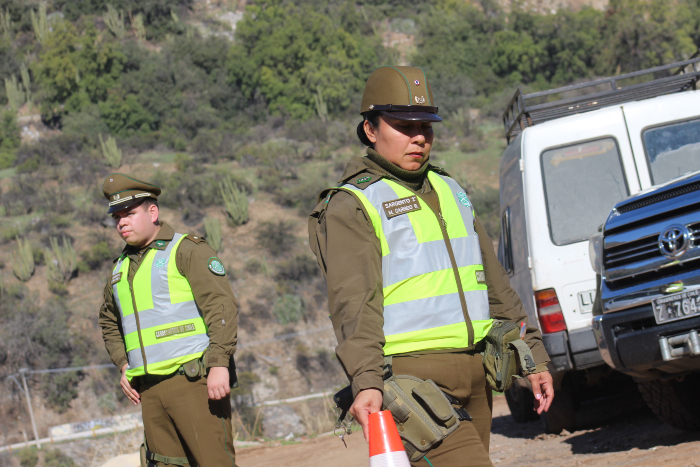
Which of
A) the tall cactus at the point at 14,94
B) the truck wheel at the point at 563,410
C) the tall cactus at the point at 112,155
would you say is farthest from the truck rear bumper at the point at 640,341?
the tall cactus at the point at 14,94

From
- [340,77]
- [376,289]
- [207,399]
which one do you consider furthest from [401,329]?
[340,77]

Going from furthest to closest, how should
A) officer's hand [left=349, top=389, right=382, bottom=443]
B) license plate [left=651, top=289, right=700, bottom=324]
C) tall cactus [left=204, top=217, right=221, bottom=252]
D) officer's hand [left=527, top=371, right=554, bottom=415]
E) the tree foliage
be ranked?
1. the tree foliage
2. tall cactus [left=204, top=217, right=221, bottom=252]
3. license plate [left=651, top=289, right=700, bottom=324]
4. officer's hand [left=527, top=371, right=554, bottom=415]
5. officer's hand [left=349, top=389, right=382, bottom=443]

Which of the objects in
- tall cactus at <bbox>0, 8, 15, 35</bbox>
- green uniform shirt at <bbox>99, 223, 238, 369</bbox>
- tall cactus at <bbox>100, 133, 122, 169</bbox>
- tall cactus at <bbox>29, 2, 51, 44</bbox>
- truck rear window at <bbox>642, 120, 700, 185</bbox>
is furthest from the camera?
tall cactus at <bbox>0, 8, 15, 35</bbox>

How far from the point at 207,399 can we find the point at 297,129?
41.2m

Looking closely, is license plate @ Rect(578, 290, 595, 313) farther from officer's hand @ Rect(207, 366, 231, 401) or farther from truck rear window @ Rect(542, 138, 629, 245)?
officer's hand @ Rect(207, 366, 231, 401)

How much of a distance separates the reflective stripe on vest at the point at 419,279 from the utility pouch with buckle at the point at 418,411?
0.12m

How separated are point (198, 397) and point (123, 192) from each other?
1.17m

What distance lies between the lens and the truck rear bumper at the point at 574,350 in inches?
200

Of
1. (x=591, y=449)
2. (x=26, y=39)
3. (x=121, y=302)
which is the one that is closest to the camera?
(x=121, y=302)

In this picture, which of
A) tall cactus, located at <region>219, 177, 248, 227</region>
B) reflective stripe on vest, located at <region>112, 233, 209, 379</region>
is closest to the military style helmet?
reflective stripe on vest, located at <region>112, 233, 209, 379</region>

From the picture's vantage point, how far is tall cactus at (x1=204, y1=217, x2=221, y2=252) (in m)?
27.2

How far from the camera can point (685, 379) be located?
15.4ft

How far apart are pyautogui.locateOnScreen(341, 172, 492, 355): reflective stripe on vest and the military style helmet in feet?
0.78

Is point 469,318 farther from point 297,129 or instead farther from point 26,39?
point 26,39
